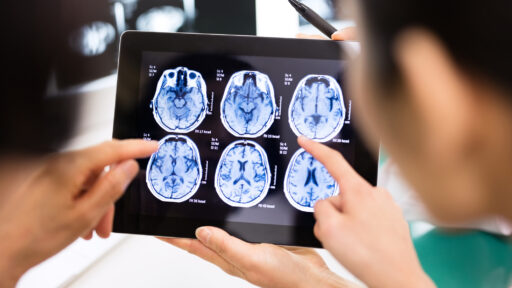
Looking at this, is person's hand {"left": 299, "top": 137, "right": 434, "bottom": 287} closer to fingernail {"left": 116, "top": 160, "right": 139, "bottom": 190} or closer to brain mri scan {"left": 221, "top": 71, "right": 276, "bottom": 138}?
brain mri scan {"left": 221, "top": 71, "right": 276, "bottom": 138}

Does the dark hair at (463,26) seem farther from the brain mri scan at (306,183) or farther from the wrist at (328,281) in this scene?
the wrist at (328,281)

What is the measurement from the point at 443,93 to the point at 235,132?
1.04 ft

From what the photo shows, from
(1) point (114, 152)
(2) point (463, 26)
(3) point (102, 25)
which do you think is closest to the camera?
(2) point (463, 26)

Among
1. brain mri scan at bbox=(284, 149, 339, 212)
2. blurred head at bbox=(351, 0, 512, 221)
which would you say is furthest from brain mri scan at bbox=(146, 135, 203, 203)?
blurred head at bbox=(351, 0, 512, 221)

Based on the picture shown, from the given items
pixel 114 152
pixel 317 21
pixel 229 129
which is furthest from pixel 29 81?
pixel 317 21

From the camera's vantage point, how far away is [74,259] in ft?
2.72

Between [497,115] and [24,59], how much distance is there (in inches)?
28.3

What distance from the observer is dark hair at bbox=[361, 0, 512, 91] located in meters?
0.48

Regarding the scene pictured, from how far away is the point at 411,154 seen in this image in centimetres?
64

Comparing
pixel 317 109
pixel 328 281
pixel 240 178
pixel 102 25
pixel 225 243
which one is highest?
pixel 102 25

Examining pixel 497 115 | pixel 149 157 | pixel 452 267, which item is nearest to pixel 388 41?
pixel 497 115

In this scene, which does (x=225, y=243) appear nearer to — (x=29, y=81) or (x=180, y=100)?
(x=180, y=100)

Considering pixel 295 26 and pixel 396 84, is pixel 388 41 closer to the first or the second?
pixel 396 84

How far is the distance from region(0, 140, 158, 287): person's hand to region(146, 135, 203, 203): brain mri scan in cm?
2
